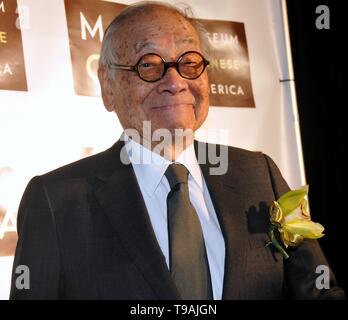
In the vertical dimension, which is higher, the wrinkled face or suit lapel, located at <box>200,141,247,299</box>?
the wrinkled face

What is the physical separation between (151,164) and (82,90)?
499mm

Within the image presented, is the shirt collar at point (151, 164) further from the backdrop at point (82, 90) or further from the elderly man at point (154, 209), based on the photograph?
the backdrop at point (82, 90)

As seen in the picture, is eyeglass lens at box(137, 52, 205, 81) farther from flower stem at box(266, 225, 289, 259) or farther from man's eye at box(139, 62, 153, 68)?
flower stem at box(266, 225, 289, 259)

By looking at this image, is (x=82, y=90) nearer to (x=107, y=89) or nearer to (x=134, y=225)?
(x=107, y=89)

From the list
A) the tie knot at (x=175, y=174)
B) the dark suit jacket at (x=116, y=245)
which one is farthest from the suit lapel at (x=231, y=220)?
the tie knot at (x=175, y=174)

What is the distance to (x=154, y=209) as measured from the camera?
161 centimetres

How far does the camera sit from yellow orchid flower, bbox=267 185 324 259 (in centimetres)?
160

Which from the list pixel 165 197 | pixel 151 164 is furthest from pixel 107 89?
pixel 165 197

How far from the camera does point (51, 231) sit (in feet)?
4.97

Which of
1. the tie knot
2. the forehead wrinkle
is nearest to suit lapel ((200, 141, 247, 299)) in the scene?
the tie knot

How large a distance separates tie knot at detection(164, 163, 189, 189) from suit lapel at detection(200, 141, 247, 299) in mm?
109

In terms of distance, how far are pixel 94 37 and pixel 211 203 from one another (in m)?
0.78

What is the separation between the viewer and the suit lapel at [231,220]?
5.03 ft

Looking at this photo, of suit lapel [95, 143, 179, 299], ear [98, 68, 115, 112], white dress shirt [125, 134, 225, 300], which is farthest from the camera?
ear [98, 68, 115, 112]
